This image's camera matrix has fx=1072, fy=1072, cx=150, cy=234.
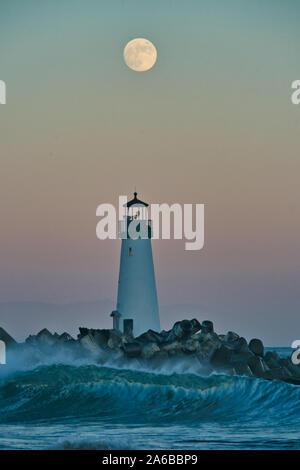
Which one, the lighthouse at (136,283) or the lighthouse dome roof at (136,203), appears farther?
the lighthouse dome roof at (136,203)

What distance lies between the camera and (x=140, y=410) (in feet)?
98.2

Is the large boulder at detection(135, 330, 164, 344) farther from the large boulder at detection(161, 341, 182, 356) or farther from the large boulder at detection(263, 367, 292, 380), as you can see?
the large boulder at detection(263, 367, 292, 380)

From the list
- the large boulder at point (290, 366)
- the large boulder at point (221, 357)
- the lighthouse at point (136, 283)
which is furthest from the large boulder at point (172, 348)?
the large boulder at point (290, 366)

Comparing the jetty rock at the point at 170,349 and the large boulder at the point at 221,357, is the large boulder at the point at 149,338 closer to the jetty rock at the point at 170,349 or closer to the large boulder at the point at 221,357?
the jetty rock at the point at 170,349

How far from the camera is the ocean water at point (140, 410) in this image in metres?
24.2

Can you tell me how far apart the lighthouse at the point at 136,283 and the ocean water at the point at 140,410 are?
2.08m

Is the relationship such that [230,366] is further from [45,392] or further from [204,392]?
[45,392]

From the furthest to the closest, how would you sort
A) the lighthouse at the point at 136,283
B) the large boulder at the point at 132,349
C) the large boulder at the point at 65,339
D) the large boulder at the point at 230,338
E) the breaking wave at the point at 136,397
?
the large boulder at the point at 230,338, the large boulder at the point at 65,339, the lighthouse at the point at 136,283, the large boulder at the point at 132,349, the breaking wave at the point at 136,397

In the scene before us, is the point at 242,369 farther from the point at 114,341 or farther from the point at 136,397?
the point at 114,341

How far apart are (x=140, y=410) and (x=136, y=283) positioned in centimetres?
543

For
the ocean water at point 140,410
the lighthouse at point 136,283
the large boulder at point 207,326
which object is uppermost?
the lighthouse at point 136,283

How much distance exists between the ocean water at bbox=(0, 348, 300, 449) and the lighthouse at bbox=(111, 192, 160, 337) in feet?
6.84

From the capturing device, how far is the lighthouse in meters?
34.2
